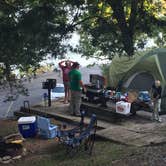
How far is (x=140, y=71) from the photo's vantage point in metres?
14.0

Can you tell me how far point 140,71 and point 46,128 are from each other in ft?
15.3

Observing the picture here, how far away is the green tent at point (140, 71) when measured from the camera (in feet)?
43.9

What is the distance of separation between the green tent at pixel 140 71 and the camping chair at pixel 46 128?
4005mm

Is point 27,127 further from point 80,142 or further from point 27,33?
point 27,33

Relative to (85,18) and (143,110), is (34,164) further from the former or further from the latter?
(85,18)

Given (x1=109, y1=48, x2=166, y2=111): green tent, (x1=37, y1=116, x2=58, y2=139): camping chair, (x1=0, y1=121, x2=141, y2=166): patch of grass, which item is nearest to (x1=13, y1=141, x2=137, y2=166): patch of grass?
(x1=0, y1=121, x2=141, y2=166): patch of grass

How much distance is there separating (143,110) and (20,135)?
3.95m

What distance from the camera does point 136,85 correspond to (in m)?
14.2

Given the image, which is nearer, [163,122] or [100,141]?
[100,141]

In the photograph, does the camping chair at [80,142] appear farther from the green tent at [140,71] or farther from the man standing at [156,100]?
the green tent at [140,71]

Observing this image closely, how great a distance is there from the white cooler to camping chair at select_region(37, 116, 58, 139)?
6.97 ft

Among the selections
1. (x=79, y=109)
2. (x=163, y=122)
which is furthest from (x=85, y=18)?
(x=163, y=122)

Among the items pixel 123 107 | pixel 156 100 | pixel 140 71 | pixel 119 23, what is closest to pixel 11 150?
pixel 123 107

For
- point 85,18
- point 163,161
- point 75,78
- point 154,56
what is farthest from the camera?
point 85,18
